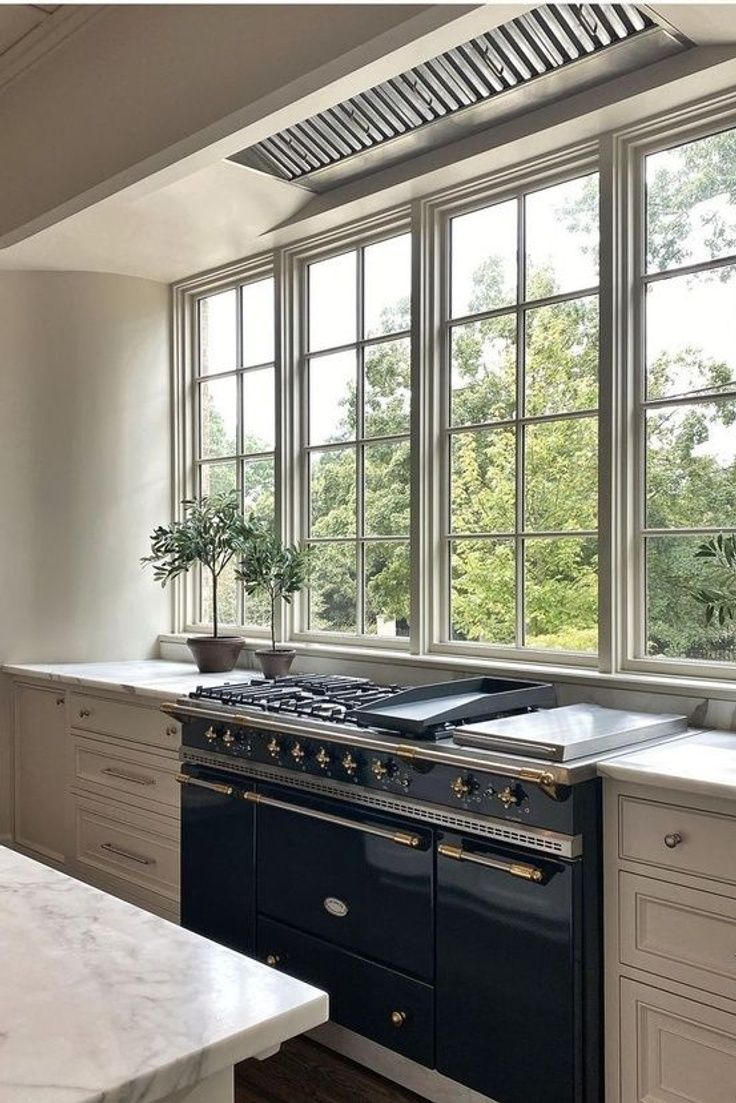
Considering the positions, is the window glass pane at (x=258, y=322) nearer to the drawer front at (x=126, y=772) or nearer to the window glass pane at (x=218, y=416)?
the window glass pane at (x=218, y=416)

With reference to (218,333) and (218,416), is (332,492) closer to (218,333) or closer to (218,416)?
(218,416)

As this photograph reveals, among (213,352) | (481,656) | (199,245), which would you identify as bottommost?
(481,656)

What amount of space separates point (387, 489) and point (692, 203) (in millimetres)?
1395

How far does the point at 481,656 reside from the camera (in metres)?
3.13

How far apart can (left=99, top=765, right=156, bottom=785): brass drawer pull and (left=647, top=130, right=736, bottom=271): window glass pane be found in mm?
2330

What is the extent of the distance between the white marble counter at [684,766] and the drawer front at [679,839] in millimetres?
72

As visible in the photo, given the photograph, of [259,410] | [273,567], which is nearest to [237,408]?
[259,410]

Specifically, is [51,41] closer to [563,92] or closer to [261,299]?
[261,299]

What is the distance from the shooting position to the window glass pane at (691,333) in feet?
8.46

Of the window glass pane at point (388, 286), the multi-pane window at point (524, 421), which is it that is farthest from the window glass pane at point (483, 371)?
the window glass pane at point (388, 286)

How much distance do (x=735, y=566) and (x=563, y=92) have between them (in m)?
1.47

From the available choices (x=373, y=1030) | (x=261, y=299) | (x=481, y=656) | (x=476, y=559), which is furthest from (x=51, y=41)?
(x=373, y=1030)

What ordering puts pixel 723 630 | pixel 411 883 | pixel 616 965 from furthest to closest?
pixel 723 630
pixel 411 883
pixel 616 965

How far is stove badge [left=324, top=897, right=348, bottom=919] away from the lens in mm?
2529
